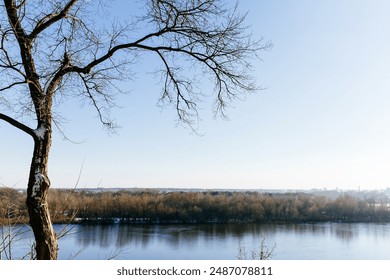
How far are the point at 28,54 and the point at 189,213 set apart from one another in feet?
95.3

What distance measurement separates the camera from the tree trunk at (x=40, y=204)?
6.41 feet

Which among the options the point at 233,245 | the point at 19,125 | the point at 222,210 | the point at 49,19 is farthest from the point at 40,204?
the point at 222,210

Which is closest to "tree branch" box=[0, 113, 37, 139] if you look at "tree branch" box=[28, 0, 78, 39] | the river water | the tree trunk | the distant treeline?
the tree trunk

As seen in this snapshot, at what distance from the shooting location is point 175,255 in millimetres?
14570

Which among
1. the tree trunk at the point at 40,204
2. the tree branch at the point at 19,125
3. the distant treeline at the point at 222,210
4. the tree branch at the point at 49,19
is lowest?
the distant treeline at the point at 222,210

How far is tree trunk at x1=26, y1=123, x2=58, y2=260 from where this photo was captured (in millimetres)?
1953

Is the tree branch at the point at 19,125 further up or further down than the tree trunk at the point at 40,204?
further up

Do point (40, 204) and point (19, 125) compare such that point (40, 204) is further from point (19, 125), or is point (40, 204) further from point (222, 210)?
point (222, 210)

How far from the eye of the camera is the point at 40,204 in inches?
77.7

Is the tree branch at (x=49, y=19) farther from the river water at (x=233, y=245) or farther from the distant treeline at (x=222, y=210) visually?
the distant treeline at (x=222, y=210)

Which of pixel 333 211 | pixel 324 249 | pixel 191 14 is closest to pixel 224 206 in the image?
pixel 333 211

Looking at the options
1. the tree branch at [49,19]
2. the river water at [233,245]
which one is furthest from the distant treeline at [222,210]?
the tree branch at [49,19]

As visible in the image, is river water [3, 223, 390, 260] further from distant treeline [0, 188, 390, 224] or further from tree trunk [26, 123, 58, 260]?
tree trunk [26, 123, 58, 260]

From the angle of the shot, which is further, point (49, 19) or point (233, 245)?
point (233, 245)
